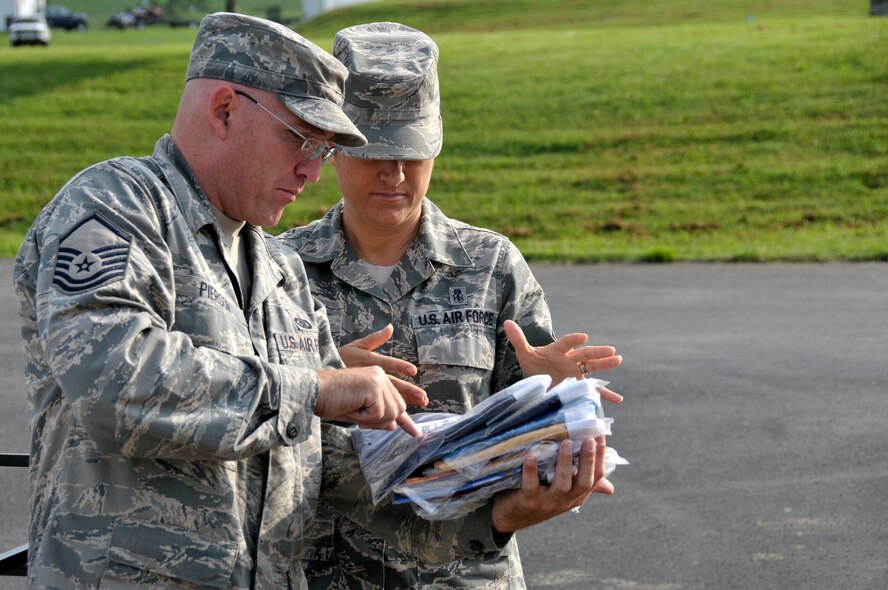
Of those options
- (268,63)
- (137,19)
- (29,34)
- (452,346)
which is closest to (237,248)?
(268,63)

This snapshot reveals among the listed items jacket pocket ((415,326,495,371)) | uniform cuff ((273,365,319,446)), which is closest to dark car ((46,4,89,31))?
jacket pocket ((415,326,495,371))

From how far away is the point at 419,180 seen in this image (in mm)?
3434

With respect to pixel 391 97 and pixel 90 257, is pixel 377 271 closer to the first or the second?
pixel 391 97

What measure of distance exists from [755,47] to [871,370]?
62.6 ft

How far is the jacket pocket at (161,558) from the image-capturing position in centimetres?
226

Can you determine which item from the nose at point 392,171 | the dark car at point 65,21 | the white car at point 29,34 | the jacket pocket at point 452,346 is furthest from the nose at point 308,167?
the dark car at point 65,21

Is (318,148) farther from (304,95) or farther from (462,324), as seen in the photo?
(462,324)

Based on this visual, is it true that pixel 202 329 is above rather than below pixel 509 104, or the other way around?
above

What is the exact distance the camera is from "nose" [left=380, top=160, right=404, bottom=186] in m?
3.37

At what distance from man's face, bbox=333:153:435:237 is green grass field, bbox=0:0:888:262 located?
430 inches

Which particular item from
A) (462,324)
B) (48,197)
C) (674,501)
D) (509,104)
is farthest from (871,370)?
(509,104)

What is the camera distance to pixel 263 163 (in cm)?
245

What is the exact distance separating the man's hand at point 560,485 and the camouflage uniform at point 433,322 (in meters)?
0.55

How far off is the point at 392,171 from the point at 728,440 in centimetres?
482
